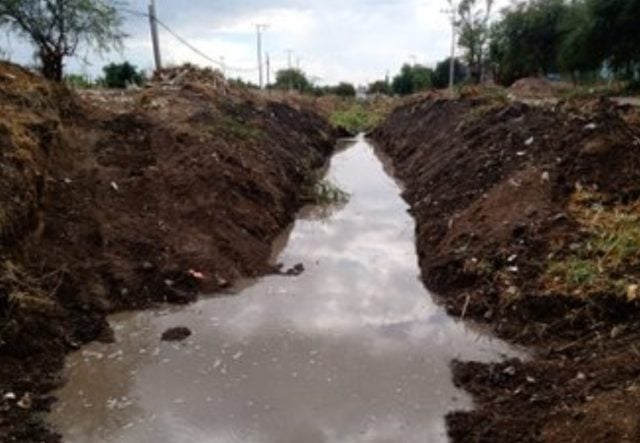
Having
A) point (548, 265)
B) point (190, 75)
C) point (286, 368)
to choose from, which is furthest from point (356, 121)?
point (286, 368)

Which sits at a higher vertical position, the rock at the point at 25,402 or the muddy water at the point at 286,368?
the rock at the point at 25,402

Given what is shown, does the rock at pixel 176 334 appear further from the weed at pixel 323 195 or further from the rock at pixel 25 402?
the weed at pixel 323 195

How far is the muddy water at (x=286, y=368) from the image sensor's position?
660 centimetres

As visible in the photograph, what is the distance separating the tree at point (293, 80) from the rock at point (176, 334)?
64.5 m

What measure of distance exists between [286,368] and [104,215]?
14.9ft

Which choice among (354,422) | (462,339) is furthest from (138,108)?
(354,422)

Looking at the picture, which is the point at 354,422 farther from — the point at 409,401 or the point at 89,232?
the point at 89,232

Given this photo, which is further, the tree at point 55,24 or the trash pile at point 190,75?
the trash pile at point 190,75

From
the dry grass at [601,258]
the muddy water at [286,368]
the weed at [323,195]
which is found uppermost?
the dry grass at [601,258]

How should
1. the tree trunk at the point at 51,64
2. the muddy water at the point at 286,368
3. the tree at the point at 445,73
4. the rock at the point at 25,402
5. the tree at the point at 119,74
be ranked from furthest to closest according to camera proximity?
the tree at the point at 445,73 < the tree at the point at 119,74 < the tree trunk at the point at 51,64 < the rock at the point at 25,402 < the muddy water at the point at 286,368

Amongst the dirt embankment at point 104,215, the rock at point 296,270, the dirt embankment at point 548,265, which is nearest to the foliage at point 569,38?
the dirt embankment at point 548,265

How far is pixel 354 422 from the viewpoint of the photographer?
6.63 meters

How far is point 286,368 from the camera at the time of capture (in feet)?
25.6

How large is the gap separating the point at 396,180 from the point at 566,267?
12.1 metres
